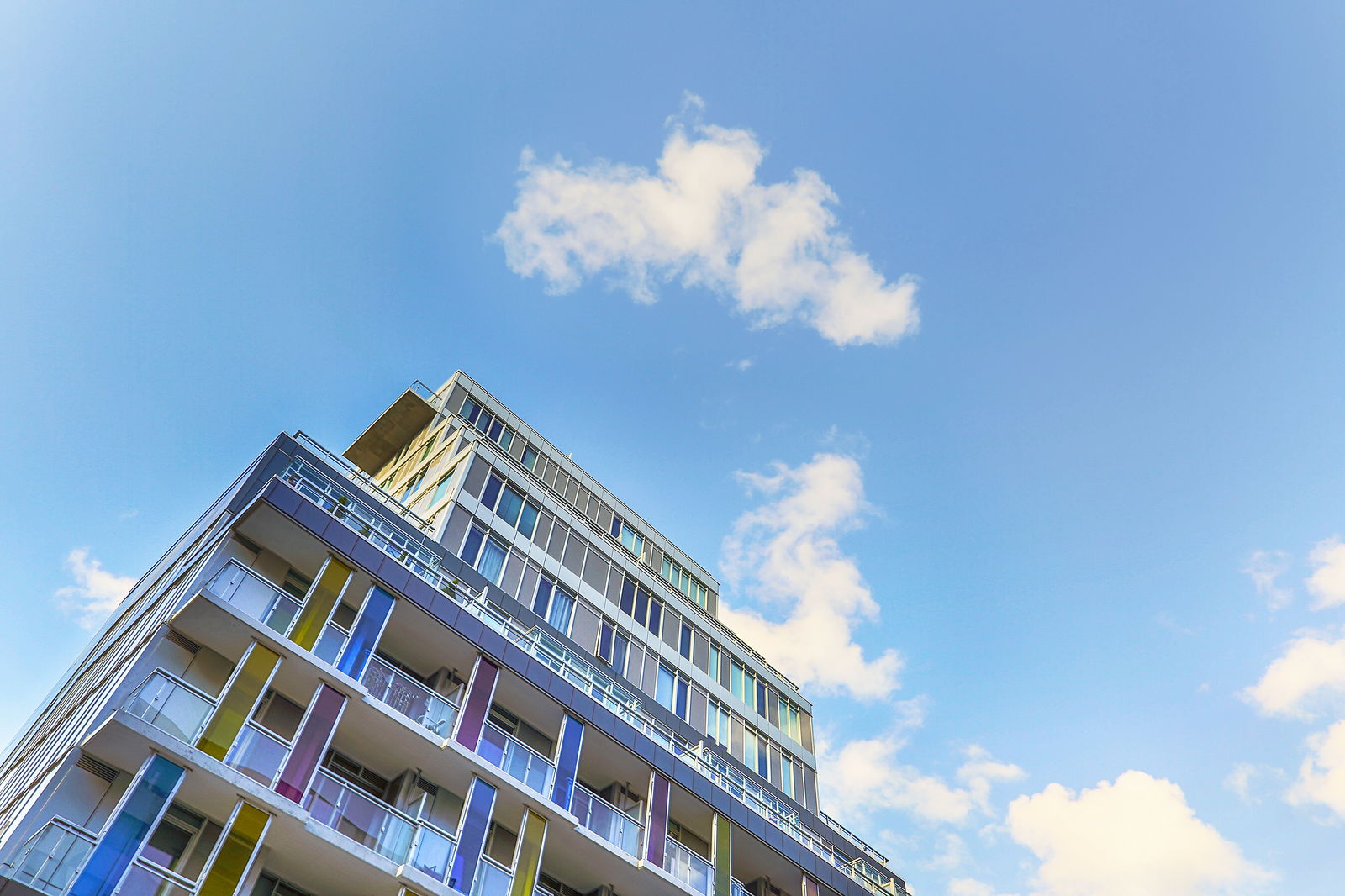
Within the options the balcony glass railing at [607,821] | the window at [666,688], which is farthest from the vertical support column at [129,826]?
the window at [666,688]

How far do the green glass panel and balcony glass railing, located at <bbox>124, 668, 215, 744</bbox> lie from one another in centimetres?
1400

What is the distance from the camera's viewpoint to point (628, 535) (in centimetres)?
4528

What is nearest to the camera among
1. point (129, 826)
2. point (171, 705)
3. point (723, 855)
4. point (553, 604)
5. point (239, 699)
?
point (129, 826)

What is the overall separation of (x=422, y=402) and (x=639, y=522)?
12838 mm

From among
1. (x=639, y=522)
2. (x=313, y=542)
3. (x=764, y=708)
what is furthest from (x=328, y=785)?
(x=639, y=522)

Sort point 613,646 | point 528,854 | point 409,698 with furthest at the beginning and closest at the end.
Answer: point 613,646 < point 409,698 < point 528,854

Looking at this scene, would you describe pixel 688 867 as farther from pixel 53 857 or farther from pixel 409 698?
pixel 53 857

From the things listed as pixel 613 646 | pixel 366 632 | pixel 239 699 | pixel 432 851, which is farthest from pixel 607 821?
pixel 613 646

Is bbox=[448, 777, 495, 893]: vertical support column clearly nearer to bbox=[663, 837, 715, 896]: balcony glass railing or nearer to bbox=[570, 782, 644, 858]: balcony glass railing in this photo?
bbox=[570, 782, 644, 858]: balcony glass railing

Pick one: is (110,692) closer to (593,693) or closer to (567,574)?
(593,693)

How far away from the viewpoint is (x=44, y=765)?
51.8 feet

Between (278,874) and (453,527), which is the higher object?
(453,527)

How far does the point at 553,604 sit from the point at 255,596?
14.2 metres

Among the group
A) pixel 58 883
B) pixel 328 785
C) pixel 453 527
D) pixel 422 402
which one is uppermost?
pixel 422 402
